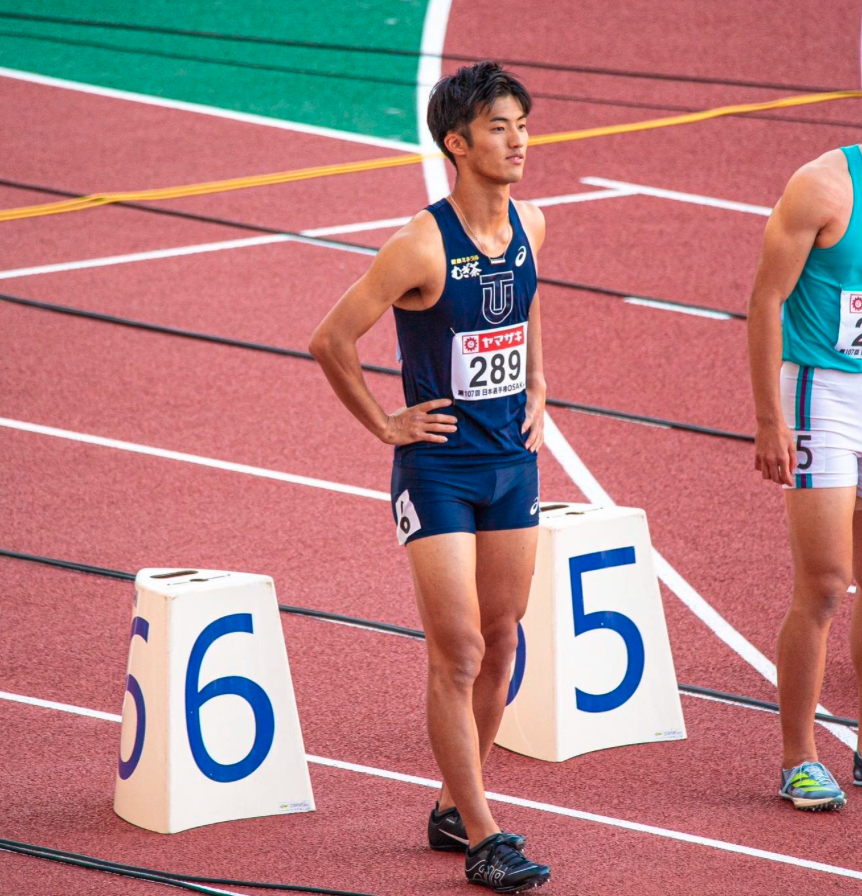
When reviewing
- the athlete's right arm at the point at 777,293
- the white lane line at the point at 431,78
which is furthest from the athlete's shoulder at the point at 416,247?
the white lane line at the point at 431,78

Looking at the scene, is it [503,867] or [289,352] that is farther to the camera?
[289,352]

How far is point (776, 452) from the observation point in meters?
4.43

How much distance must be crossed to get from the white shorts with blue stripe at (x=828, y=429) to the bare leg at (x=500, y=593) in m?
0.82

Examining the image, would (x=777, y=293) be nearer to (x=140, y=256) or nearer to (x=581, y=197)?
(x=140, y=256)

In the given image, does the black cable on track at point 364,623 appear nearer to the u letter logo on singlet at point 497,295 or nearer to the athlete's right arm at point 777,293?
the athlete's right arm at point 777,293

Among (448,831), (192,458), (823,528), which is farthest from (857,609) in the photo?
(192,458)

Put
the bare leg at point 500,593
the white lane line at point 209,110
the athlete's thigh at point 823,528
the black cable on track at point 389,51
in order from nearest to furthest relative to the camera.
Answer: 1. the bare leg at point 500,593
2. the athlete's thigh at point 823,528
3. the white lane line at point 209,110
4. the black cable on track at point 389,51

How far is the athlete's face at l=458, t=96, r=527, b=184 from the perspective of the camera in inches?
159

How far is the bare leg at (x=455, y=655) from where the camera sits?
13.4 ft

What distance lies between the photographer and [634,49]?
13664mm

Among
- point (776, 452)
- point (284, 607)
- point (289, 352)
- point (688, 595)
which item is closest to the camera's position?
point (776, 452)

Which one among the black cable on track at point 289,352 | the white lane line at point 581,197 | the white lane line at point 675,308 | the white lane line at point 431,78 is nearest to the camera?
the black cable on track at point 289,352

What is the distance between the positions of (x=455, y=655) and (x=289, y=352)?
4.77m

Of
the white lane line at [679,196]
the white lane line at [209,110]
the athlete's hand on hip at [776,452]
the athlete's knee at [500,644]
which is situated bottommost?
the athlete's knee at [500,644]
